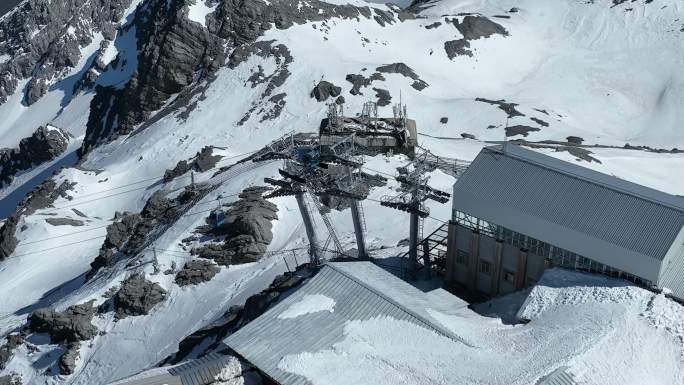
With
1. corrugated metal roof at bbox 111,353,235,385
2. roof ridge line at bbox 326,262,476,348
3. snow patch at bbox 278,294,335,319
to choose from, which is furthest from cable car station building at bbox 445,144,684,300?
corrugated metal roof at bbox 111,353,235,385

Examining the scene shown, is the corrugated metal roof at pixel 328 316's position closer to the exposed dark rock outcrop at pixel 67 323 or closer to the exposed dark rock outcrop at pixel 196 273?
the exposed dark rock outcrop at pixel 196 273

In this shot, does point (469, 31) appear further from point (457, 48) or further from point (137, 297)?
point (137, 297)

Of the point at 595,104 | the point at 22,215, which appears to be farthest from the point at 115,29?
the point at 595,104

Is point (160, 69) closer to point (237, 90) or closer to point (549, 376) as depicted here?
point (237, 90)

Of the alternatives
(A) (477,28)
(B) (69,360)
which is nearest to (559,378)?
(B) (69,360)

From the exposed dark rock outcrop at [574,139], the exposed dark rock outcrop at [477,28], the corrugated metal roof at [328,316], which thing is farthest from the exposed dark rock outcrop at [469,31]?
the corrugated metal roof at [328,316]

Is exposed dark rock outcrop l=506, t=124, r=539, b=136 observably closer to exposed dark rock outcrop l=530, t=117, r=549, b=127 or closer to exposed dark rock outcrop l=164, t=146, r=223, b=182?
exposed dark rock outcrop l=530, t=117, r=549, b=127
